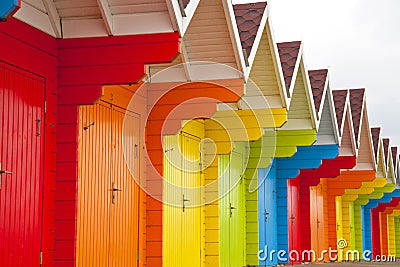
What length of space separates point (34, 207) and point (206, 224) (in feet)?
19.0

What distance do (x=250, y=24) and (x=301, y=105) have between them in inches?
158

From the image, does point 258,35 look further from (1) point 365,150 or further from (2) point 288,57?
(1) point 365,150

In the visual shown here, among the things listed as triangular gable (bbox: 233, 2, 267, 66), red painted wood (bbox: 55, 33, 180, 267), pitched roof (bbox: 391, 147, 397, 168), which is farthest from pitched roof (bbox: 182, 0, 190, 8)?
pitched roof (bbox: 391, 147, 397, 168)

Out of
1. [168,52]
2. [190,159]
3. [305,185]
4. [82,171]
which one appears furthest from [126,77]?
[305,185]

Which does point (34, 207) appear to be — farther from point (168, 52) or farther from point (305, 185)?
point (305, 185)

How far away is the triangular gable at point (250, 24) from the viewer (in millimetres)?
11164

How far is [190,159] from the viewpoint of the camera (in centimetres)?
1232

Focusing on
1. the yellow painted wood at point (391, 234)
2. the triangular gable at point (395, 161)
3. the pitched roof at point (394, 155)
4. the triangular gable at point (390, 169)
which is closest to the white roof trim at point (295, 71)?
the triangular gable at point (390, 169)

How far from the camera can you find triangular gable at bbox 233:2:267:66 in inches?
440

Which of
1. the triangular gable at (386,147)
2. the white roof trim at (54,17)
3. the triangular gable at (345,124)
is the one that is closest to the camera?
the white roof trim at (54,17)

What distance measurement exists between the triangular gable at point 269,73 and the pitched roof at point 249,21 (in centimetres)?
28

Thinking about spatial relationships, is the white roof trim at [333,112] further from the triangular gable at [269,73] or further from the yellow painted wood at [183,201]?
the yellow painted wood at [183,201]

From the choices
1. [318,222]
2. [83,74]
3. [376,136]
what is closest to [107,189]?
[83,74]
